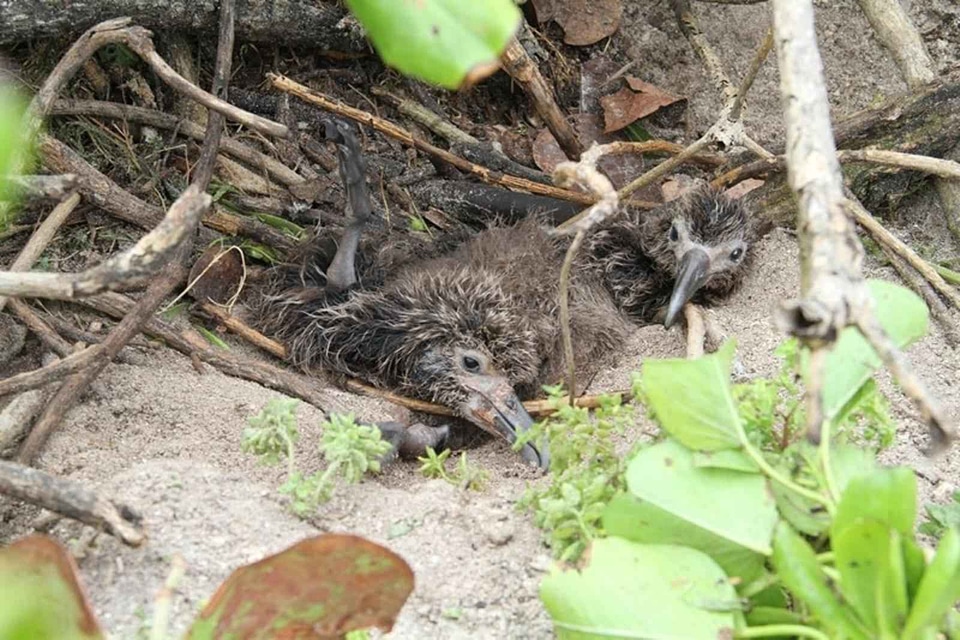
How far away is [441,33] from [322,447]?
118 centimetres

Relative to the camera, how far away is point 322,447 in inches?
91.4

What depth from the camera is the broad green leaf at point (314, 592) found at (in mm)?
1586

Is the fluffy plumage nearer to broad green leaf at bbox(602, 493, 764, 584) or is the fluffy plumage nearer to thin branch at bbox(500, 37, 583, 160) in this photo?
thin branch at bbox(500, 37, 583, 160)

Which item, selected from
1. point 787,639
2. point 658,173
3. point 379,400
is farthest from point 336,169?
point 787,639

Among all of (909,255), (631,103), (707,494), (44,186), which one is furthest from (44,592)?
(631,103)

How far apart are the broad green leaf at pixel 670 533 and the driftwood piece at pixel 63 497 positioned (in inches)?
33.6

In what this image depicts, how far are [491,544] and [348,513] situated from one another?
337mm

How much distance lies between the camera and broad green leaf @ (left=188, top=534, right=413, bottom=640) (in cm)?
159

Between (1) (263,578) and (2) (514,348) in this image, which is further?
(2) (514,348)

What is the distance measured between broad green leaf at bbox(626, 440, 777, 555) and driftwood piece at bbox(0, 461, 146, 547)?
0.90 m

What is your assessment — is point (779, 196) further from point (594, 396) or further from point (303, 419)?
point (303, 419)

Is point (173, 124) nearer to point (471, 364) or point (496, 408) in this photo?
point (471, 364)

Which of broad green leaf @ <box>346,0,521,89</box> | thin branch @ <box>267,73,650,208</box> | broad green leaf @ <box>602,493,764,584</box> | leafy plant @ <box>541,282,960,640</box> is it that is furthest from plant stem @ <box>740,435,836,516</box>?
thin branch @ <box>267,73,650,208</box>

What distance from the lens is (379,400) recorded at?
3521 millimetres
